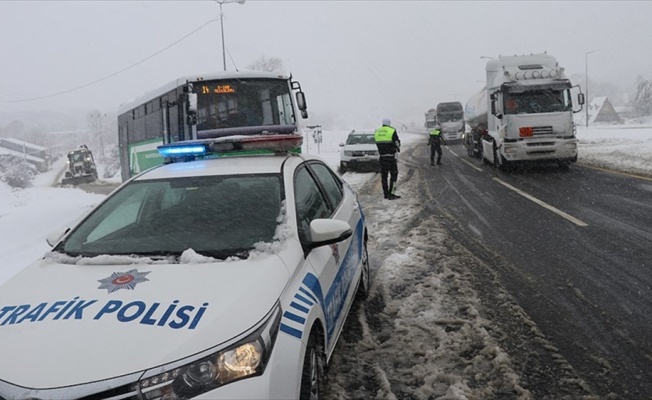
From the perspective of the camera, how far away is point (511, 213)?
31.7 ft

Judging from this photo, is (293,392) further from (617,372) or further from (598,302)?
(598,302)

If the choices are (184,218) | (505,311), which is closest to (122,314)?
(184,218)

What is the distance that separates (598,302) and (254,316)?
3850 mm

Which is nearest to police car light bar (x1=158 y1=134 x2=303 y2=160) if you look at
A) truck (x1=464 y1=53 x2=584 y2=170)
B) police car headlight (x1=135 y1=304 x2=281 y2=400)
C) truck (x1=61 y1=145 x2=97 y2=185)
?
police car headlight (x1=135 y1=304 x2=281 y2=400)

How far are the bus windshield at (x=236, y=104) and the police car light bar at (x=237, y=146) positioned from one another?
870 centimetres

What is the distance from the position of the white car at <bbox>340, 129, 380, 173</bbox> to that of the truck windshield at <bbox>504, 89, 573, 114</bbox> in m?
5.65

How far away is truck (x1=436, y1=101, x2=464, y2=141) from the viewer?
41812mm

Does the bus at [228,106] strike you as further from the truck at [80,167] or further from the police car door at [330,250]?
the truck at [80,167]

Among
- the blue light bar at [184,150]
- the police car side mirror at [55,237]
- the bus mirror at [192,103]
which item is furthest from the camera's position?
the bus mirror at [192,103]

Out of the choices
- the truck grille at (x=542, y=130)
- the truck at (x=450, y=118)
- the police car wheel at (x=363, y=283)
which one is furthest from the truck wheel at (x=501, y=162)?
the truck at (x=450, y=118)

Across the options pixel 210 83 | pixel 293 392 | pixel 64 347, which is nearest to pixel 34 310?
pixel 64 347

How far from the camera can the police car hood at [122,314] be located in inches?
82.4

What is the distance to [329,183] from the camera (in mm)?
4820

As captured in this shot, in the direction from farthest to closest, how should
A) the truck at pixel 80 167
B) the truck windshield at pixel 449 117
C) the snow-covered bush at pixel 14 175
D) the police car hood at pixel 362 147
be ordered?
the snow-covered bush at pixel 14 175
the truck at pixel 80 167
the truck windshield at pixel 449 117
the police car hood at pixel 362 147
